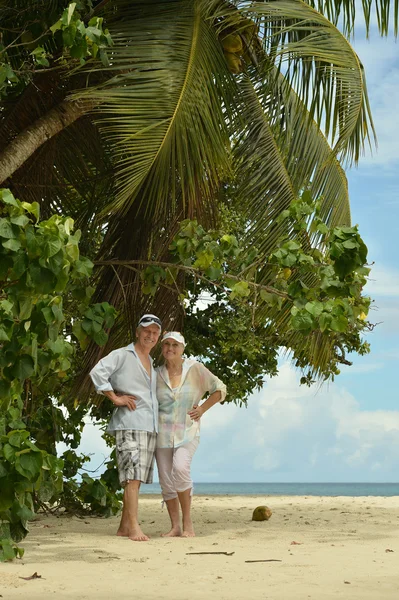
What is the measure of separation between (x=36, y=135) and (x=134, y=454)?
262cm

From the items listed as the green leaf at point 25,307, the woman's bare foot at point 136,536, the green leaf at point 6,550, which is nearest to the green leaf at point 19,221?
the green leaf at point 25,307

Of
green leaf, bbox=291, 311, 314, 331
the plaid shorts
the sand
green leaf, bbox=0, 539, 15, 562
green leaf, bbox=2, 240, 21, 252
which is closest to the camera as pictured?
green leaf, bbox=2, 240, 21, 252

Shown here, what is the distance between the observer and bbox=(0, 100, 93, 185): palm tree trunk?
265 inches

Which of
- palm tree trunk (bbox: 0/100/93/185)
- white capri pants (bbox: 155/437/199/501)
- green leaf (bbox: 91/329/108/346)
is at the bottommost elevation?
white capri pants (bbox: 155/437/199/501)

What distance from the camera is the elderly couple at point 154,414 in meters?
6.60

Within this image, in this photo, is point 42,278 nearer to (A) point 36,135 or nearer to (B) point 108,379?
(B) point 108,379

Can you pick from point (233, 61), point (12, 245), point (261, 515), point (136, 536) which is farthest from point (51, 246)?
point (261, 515)

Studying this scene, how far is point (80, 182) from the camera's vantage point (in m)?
8.83

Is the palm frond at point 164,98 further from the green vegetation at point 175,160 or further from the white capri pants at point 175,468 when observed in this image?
the white capri pants at point 175,468

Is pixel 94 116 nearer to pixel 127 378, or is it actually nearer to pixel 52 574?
pixel 127 378

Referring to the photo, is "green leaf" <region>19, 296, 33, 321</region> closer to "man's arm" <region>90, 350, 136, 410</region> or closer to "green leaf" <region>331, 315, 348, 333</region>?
"green leaf" <region>331, 315, 348, 333</region>

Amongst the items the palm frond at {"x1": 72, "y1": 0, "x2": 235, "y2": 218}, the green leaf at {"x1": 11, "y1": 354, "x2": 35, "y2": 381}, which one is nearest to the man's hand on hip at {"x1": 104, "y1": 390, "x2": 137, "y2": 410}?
the palm frond at {"x1": 72, "y1": 0, "x2": 235, "y2": 218}

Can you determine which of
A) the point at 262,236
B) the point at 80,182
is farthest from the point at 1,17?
the point at 262,236

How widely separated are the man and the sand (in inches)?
15.6
